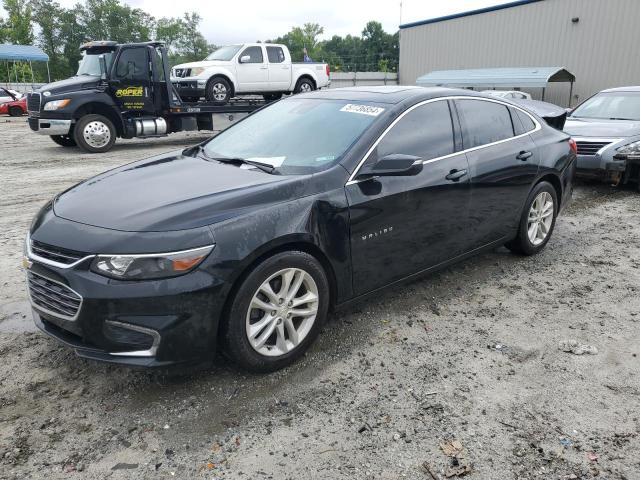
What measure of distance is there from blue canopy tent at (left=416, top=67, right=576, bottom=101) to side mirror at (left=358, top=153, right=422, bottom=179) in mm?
22688

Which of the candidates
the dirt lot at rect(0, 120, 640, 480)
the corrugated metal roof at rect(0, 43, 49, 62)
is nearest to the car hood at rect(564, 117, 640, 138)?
the dirt lot at rect(0, 120, 640, 480)

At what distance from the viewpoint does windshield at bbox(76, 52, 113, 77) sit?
1255 cm

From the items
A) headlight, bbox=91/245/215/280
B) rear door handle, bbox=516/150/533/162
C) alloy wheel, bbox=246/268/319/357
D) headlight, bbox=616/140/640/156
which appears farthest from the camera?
headlight, bbox=616/140/640/156

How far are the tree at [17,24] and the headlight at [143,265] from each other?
71.5 metres

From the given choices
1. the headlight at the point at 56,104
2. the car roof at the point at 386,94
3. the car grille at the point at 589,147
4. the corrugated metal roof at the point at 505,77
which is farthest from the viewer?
the corrugated metal roof at the point at 505,77

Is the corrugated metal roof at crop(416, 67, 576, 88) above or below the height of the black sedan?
above

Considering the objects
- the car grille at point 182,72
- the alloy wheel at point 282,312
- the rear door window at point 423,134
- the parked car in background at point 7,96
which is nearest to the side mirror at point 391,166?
the rear door window at point 423,134

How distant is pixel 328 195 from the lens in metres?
3.23

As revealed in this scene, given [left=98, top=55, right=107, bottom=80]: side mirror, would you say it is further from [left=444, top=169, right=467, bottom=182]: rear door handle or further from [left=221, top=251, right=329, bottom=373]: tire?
[left=221, top=251, right=329, bottom=373]: tire

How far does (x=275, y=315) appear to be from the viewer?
305 centimetres

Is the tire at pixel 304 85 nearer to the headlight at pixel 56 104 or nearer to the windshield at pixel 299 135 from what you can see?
the headlight at pixel 56 104

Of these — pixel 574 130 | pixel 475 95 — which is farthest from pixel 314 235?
pixel 574 130

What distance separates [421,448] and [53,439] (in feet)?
6.02

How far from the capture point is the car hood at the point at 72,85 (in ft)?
39.7
